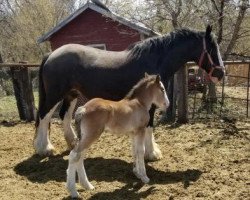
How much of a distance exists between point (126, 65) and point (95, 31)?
9.75 m

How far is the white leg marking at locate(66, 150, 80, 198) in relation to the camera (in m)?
4.55

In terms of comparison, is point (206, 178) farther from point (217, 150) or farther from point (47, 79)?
point (47, 79)

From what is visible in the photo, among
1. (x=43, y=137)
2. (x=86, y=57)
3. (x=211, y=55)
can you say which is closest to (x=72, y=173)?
(x=43, y=137)

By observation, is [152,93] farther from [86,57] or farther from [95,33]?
[95,33]

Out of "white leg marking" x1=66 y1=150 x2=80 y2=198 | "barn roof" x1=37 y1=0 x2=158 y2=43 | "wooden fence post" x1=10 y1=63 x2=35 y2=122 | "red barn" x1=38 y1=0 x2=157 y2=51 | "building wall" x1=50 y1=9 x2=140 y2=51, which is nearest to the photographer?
"white leg marking" x1=66 y1=150 x2=80 y2=198

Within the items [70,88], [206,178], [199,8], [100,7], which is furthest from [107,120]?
[100,7]

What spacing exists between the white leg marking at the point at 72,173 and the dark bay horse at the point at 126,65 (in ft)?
5.72

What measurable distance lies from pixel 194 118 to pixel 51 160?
367 cm

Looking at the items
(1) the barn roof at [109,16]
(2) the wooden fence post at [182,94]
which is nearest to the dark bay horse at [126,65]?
(2) the wooden fence post at [182,94]

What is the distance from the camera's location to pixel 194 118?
28.9ft

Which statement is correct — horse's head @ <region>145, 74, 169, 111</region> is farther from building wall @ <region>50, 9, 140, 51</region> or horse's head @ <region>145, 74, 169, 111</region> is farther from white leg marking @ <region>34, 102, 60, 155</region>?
building wall @ <region>50, 9, 140, 51</region>

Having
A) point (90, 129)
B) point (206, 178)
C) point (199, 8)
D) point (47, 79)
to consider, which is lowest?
point (206, 178)

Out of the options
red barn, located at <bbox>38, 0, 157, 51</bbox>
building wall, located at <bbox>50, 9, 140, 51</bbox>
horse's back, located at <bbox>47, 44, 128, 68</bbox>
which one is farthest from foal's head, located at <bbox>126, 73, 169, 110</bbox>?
building wall, located at <bbox>50, 9, 140, 51</bbox>

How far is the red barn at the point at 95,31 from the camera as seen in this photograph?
1472 centimetres
